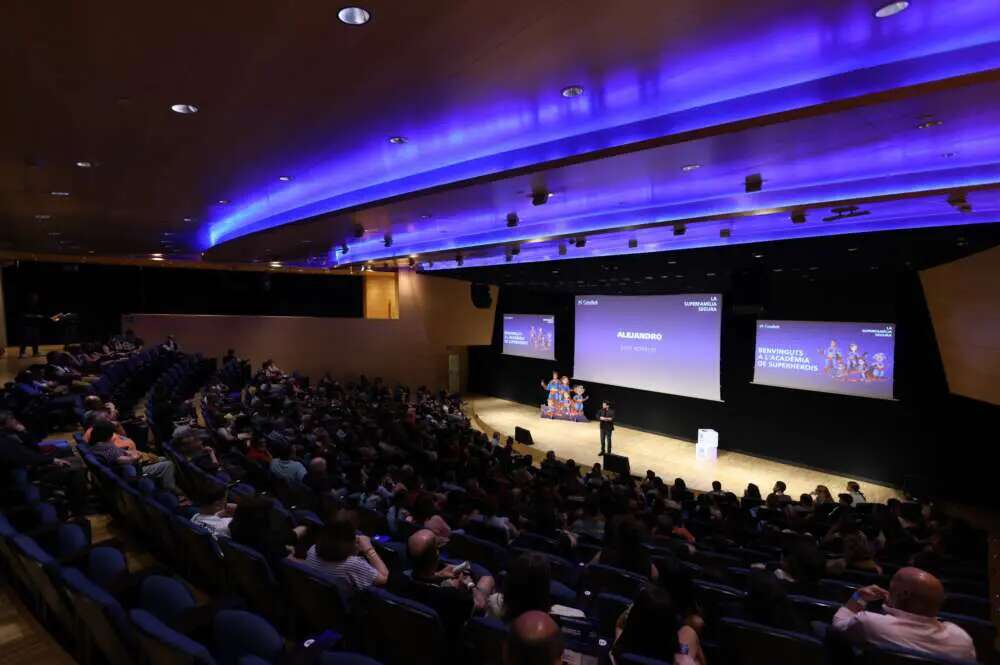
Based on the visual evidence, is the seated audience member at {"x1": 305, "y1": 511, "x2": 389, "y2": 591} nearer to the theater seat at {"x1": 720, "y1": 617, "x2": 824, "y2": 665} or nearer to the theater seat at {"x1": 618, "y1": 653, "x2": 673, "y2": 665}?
the theater seat at {"x1": 618, "y1": 653, "x2": 673, "y2": 665}

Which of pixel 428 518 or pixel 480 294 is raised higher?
pixel 480 294

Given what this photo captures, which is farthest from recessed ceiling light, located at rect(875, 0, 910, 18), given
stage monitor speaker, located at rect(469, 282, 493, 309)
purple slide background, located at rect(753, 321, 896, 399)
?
stage monitor speaker, located at rect(469, 282, 493, 309)

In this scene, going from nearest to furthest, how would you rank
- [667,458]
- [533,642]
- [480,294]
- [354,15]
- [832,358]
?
[533,642] → [354,15] → [832,358] → [667,458] → [480,294]

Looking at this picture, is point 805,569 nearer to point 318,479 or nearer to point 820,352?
point 318,479

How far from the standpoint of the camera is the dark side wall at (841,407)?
34.2 feet

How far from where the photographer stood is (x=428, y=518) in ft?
14.6

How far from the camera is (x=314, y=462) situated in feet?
18.2

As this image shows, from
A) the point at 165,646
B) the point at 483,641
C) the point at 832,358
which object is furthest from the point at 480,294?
the point at 165,646

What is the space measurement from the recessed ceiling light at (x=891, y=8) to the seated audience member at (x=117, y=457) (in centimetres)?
633

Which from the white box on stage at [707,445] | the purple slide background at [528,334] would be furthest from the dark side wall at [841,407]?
the purple slide background at [528,334]

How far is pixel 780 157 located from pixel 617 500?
13.0 ft

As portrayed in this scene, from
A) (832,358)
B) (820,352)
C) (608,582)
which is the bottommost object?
(608,582)

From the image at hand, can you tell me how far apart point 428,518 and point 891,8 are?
4.47 m

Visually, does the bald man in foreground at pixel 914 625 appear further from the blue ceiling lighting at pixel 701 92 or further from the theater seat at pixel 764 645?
the blue ceiling lighting at pixel 701 92
